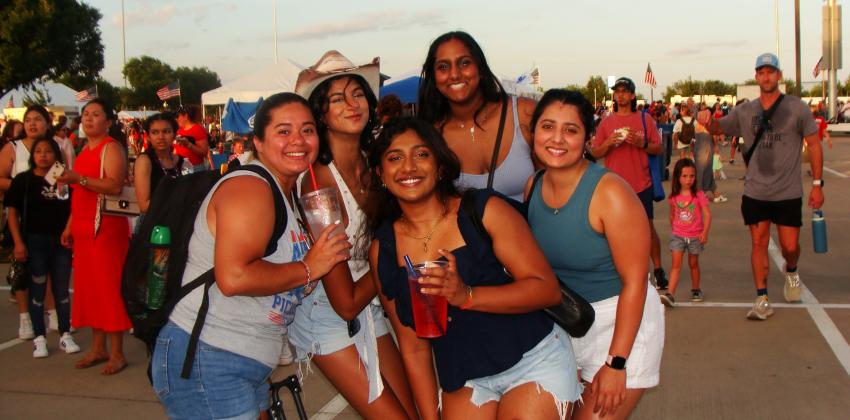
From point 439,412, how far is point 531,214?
0.87 m

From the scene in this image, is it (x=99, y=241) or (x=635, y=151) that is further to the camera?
(x=635, y=151)

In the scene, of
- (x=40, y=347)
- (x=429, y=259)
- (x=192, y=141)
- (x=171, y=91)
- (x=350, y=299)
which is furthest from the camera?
(x=171, y=91)

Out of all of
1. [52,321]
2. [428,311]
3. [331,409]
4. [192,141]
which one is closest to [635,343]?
[428,311]

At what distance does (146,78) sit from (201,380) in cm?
10614

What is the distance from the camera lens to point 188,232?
274cm

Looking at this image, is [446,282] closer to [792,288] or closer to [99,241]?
[99,241]

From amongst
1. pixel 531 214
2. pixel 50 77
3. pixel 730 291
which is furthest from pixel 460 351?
pixel 50 77

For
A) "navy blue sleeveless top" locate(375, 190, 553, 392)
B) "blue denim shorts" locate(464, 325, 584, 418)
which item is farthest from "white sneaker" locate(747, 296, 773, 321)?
"navy blue sleeveless top" locate(375, 190, 553, 392)

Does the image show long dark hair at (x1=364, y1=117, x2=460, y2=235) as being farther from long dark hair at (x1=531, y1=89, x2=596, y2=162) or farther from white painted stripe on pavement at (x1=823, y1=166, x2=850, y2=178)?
white painted stripe on pavement at (x1=823, y1=166, x2=850, y2=178)

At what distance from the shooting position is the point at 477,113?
4.07 meters

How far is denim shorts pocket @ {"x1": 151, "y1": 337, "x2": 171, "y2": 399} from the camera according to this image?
9.18 feet

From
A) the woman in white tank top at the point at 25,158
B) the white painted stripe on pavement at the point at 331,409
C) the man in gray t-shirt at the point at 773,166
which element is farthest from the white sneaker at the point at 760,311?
the woman in white tank top at the point at 25,158

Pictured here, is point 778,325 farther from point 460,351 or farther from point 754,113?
point 460,351

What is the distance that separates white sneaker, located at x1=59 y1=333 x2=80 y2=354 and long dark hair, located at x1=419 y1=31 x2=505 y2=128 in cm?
417
